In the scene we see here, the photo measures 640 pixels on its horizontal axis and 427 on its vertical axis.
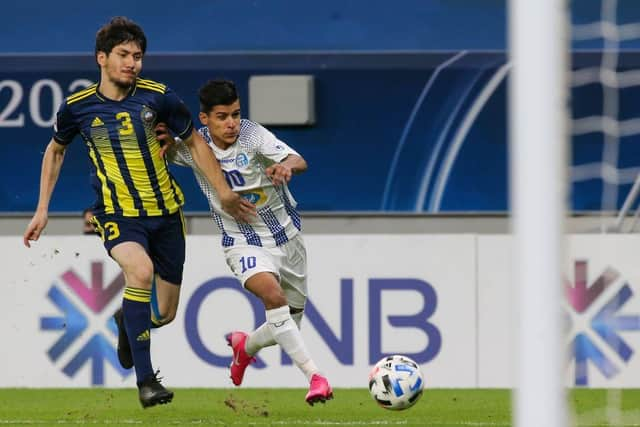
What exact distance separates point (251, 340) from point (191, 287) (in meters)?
2.37

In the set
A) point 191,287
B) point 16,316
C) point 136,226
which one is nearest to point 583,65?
point 191,287

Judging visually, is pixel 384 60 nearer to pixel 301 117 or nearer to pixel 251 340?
pixel 301 117

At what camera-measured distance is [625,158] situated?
41.0ft

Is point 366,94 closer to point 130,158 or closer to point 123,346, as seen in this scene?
point 123,346

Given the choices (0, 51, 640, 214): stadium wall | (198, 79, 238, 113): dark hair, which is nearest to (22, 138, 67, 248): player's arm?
(198, 79, 238, 113): dark hair

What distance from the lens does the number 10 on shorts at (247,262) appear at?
720cm

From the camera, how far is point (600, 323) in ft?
31.5

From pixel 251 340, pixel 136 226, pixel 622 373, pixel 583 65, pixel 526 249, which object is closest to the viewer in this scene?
pixel 526 249

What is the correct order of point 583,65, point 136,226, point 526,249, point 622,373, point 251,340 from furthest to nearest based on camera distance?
point 583,65
point 622,373
point 251,340
point 136,226
point 526,249

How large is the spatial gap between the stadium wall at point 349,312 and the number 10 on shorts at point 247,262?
100 inches

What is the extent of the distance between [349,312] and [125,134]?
3.12 metres

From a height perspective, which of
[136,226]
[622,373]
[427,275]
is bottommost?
[622,373]

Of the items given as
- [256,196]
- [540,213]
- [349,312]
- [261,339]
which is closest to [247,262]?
[256,196]

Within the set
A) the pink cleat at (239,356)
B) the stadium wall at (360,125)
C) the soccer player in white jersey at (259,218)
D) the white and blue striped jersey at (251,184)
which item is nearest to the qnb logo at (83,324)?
the pink cleat at (239,356)
